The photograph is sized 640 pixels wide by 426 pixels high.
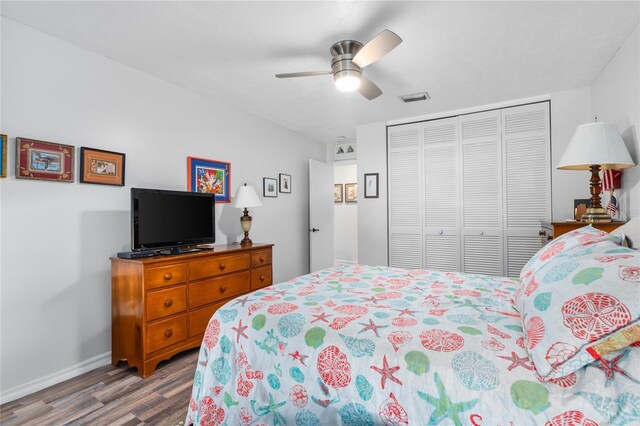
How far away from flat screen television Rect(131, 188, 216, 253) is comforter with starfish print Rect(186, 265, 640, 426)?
1.31 meters

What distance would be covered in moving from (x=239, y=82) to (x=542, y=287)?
2981 mm

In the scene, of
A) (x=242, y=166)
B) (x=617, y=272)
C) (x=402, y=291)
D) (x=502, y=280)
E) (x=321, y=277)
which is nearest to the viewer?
(x=617, y=272)

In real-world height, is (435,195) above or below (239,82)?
below

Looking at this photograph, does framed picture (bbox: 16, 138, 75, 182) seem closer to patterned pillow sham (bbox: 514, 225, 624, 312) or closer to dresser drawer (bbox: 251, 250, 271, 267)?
dresser drawer (bbox: 251, 250, 271, 267)

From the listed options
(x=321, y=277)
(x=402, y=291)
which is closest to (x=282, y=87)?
(x=321, y=277)

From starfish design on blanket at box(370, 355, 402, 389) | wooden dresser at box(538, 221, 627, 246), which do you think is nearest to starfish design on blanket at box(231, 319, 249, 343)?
starfish design on blanket at box(370, 355, 402, 389)

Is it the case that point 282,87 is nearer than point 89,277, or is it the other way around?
point 89,277

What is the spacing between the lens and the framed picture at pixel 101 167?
97.3 inches

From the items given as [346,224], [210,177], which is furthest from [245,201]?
[346,224]

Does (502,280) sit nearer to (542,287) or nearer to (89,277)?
(542,287)

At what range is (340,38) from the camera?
233 cm

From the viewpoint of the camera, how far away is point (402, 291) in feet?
6.06

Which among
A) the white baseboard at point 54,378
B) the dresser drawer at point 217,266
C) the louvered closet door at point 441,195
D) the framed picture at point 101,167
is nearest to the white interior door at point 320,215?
the louvered closet door at point 441,195

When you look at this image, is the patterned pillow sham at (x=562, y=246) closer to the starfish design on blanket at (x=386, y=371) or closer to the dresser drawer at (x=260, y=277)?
the starfish design on blanket at (x=386, y=371)
